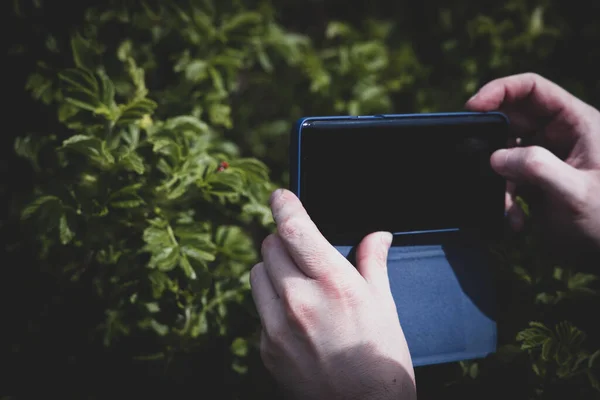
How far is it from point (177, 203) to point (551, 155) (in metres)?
1.12

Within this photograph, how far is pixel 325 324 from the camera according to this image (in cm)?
124

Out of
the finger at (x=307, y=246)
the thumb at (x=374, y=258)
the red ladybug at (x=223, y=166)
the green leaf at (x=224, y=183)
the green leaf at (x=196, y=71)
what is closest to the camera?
the finger at (x=307, y=246)

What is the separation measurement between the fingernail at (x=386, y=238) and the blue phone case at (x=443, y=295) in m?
0.08

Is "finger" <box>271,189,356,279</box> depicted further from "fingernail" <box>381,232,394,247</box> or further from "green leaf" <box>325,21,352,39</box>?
"green leaf" <box>325,21,352,39</box>

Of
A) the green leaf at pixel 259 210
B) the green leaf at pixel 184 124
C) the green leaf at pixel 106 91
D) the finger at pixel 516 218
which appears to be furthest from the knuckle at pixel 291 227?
the finger at pixel 516 218

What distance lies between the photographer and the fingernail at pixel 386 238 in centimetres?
140

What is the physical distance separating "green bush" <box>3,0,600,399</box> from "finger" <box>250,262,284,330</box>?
0.70ft

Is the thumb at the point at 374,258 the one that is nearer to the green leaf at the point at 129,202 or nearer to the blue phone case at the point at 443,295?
the blue phone case at the point at 443,295

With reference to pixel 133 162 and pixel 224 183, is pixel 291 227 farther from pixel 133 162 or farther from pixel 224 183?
pixel 133 162

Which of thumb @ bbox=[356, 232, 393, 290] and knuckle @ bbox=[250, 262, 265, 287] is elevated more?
thumb @ bbox=[356, 232, 393, 290]

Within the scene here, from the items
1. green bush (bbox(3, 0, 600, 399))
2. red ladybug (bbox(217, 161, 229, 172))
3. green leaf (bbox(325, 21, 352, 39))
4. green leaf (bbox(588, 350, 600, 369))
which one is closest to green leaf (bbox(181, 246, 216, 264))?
green bush (bbox(3, 0, 600, 399))

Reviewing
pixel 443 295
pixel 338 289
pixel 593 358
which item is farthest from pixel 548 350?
pixel 338 289

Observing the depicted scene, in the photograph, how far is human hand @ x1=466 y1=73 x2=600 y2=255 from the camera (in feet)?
4.81

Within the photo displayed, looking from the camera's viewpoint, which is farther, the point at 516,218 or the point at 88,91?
the point at 516,218
